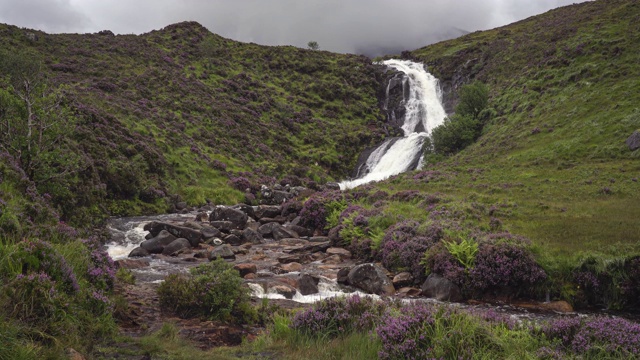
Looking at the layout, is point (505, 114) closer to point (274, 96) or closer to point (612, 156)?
point (612, 156)

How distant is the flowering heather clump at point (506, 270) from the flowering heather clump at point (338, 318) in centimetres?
692

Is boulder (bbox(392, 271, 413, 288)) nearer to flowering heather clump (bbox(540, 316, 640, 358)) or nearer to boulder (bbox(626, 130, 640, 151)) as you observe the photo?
flowering heather clump (bbox(540, 316, 640, 358))

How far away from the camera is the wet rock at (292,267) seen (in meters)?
17.6

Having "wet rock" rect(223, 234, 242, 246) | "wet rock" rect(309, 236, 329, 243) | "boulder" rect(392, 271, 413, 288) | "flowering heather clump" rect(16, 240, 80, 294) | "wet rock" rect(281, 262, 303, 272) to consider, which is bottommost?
"boulder" rect(392, 271, 413, 288)

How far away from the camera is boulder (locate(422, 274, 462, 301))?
13.8 m

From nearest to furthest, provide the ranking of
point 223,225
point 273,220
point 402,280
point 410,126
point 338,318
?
point 338,318 → point 402,280 → point 223,225 → point 273,220 → point 410,126

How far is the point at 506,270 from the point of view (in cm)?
1373

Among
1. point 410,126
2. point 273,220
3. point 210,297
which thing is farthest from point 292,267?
point 410,126

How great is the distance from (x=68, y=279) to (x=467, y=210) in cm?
1828

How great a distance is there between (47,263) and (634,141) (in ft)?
125

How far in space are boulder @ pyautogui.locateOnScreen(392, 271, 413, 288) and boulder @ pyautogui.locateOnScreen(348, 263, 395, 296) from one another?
0.45 m

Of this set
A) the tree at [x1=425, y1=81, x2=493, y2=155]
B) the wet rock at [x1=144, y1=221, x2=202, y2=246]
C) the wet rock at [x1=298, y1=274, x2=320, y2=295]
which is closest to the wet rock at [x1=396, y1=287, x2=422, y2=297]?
the wet rock at [x1=298, y1=274, x2=320, y2=295]

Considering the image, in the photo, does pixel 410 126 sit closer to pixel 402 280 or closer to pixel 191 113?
pixel 191 113

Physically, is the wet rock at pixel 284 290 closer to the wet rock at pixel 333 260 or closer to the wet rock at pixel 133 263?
the wet rock at pixel 333 260
